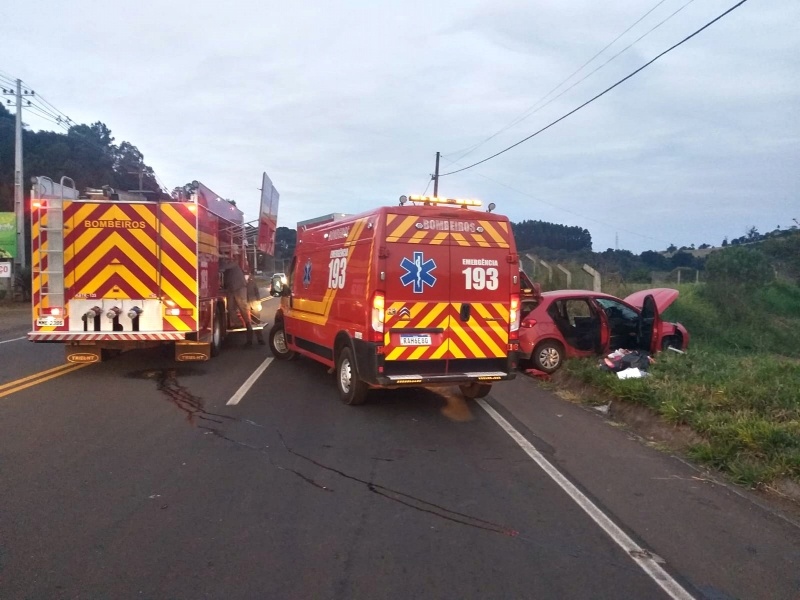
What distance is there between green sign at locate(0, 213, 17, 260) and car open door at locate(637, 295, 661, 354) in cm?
2589

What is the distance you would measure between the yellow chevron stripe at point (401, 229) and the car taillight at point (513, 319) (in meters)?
1.68

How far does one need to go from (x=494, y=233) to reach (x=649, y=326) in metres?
4.73

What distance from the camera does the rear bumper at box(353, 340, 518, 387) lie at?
8648 millimetres

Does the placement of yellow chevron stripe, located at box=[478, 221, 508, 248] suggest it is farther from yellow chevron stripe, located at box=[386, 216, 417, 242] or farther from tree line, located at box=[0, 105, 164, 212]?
tree line, located at box=[0, 105, 164, 212]

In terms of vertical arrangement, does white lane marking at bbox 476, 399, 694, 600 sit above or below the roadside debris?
below

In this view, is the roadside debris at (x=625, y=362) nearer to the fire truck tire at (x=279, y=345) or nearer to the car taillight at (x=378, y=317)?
the car taillight at (x=378, y=317)

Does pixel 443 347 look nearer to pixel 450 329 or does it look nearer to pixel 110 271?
pixel 450 329

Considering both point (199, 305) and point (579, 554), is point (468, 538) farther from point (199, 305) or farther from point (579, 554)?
point (199, 305)

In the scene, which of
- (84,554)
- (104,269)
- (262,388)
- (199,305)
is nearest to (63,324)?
(104,269)

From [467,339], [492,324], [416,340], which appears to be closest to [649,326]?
[492,324]

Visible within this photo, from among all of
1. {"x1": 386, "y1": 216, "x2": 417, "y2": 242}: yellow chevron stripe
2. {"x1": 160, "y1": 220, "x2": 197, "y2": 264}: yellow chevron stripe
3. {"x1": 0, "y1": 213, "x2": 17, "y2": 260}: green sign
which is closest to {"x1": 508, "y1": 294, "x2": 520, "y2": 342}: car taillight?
{"x1": 386, "y1": 216, "x2": 417, "y2": 242}: yellow chevron stripe

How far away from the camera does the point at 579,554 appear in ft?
15.8

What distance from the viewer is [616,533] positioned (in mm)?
5234

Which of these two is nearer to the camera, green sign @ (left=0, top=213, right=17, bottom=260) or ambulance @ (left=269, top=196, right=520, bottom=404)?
ambulance @ (left=269, top=196, right=520, bottom=404)
